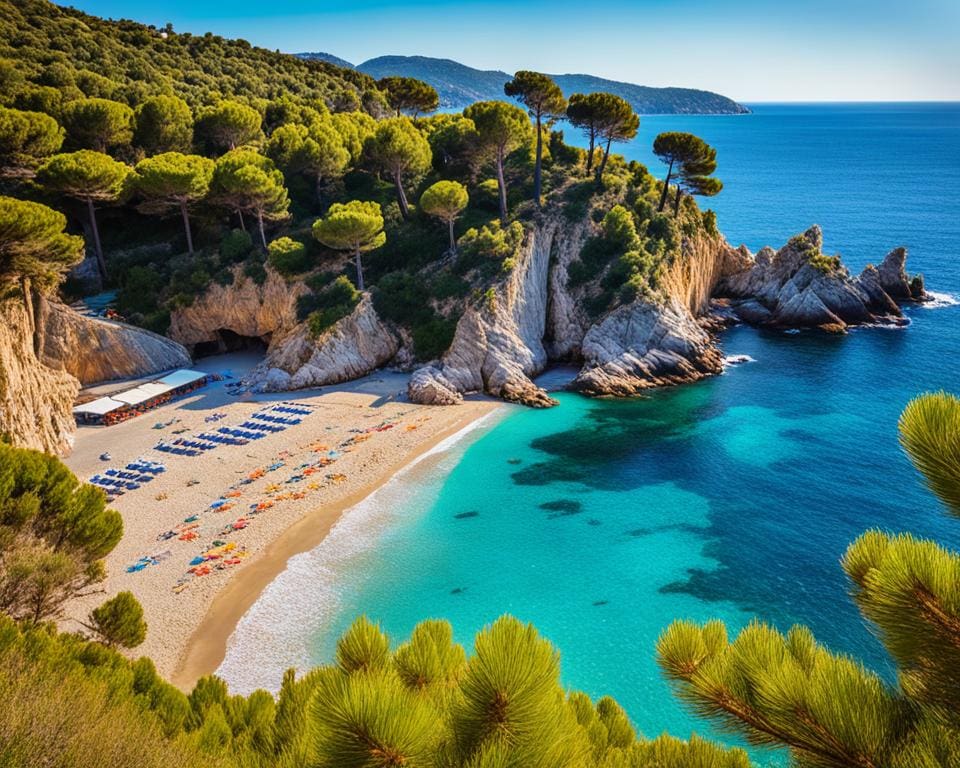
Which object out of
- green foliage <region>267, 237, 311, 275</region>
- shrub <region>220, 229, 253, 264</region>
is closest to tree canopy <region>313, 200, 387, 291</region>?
green foliage <region>267, 237, 311, 275</region>

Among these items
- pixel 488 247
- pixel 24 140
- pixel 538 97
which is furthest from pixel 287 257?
pixel 538 97

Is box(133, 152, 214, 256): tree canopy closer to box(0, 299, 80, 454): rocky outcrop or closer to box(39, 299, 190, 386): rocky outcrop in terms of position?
box(39, 299, 190, 386): rocky outcrop

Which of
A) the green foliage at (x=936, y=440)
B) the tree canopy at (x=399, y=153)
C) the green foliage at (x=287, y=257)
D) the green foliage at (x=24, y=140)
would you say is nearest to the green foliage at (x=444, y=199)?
the tree canopy at (x=399, y=153)

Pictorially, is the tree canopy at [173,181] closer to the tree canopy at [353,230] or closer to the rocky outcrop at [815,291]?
the tree canopy at [353,230]

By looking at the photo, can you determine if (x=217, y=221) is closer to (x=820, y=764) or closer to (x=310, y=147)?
(x=310, y=147)

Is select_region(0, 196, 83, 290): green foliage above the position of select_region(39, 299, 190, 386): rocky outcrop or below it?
above

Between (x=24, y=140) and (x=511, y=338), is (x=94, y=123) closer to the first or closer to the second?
(x=24, y=140)
